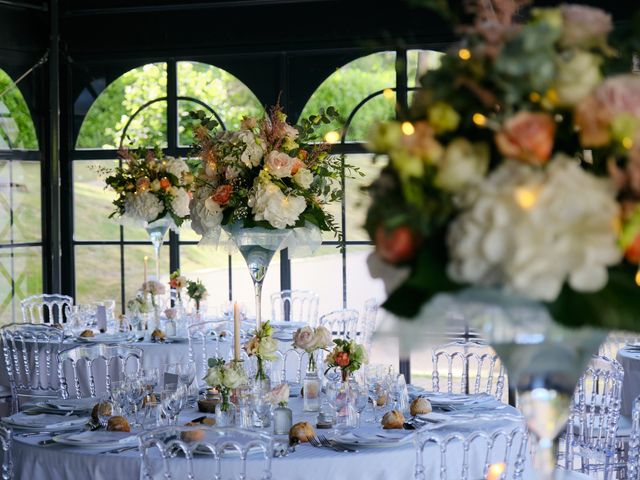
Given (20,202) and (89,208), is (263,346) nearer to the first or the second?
(20,202)

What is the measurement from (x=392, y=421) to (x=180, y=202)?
3.23 m

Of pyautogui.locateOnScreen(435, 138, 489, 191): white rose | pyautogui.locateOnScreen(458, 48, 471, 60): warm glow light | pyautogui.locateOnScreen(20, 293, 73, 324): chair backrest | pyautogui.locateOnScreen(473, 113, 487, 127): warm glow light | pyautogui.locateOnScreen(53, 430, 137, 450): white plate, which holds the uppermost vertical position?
pyautogui.locateOnScreen(458, 48, 471, 60): warm glow light

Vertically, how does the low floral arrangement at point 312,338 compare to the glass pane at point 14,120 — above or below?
below

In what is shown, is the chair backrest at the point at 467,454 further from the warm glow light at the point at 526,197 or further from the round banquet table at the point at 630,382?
the round banquet table at the point at 630,382

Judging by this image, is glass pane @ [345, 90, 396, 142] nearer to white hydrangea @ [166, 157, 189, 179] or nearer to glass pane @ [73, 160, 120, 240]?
white hydrangea @ [166, 157, 189, 179]

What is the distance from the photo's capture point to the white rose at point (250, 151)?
430 centimetres

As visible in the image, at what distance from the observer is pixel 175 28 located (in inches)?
347

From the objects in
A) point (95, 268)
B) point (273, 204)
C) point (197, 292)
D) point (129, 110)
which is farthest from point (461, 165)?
point (95, 268)

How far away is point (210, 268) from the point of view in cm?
988

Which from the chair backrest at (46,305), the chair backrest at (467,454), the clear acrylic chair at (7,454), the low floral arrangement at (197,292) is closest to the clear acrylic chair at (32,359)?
the low floral arrangement at (197,292)

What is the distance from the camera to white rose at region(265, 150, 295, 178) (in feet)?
13.9

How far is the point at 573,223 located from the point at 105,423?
9.04 ft

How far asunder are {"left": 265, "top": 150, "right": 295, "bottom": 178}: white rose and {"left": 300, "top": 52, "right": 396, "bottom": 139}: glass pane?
4.18m

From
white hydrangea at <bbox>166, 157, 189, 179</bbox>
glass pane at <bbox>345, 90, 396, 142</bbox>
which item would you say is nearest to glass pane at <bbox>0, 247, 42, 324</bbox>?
white hydrangea at <bbox>166, 157, 189, 179</bbox>
